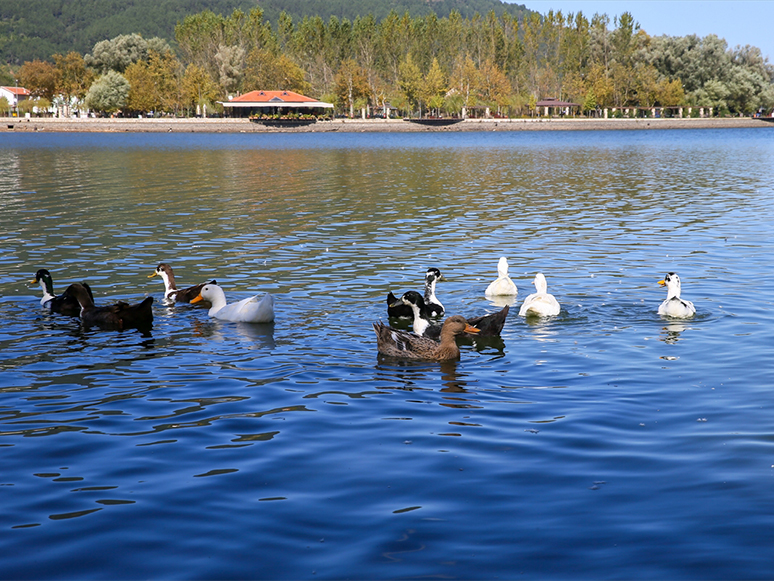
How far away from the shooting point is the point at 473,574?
5414 millimetres

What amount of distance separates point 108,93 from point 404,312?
141886 mm

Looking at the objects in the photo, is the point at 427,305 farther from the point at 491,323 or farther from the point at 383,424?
the point at 383,424

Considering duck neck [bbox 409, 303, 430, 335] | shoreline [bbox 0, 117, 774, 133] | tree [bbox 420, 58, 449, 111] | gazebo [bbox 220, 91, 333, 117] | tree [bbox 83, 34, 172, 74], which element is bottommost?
duck neck [bbox 409, 303, 430, 335]

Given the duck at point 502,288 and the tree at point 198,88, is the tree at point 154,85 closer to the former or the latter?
the tree at point 198,88

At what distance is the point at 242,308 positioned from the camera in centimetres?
1270

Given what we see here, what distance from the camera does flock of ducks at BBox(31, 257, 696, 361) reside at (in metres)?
10.7

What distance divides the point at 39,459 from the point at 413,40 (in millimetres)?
156319

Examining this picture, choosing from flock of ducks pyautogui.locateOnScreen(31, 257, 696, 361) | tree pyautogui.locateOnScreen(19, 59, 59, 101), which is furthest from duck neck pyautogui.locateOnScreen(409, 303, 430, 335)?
tree pyautogui.locateOnScreen(19, 59, 59, 101)

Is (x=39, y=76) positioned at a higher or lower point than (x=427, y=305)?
higher

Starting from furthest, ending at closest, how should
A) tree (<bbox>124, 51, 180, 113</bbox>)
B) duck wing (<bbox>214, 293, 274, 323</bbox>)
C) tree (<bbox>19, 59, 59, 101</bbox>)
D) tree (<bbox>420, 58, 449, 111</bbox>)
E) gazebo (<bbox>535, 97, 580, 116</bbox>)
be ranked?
1. tree (<bbox>19, 59, 59, 101</bbox>)
2. gazebo (<bbox>535, 97, 580, 116</bbox>)
3. tree (<bbox>124, 51, 180, 113</bbox>)
4. tree (<bbox>420, 58, 449, 111</bbox>)
5. duck wing (<bbox>214, 293, 274, 323</bbox>)

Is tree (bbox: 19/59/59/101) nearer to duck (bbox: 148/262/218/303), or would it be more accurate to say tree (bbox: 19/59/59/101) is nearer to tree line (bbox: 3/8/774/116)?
tree line (bbox: 3/8/774/116)

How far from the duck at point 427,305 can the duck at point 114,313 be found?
13.2 feet

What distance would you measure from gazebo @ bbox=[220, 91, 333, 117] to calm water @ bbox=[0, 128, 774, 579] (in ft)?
389

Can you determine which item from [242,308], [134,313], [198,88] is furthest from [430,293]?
[198,88]
